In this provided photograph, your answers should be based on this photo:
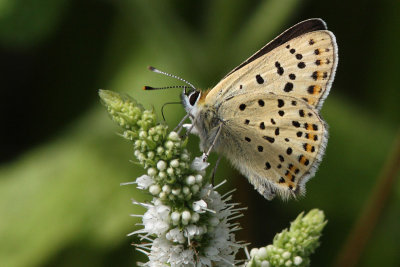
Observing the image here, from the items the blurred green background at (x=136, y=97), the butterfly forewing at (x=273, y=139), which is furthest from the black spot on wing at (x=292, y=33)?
the blurred green background at (x=136, y=97)

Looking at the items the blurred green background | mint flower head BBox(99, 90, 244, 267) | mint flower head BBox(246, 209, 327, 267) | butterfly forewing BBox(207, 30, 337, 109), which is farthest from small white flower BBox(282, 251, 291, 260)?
the blurred green background

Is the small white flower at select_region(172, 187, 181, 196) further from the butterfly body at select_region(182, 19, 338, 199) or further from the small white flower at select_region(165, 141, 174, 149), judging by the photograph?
the butterfly body at select_region(182, 19, 338, 199)

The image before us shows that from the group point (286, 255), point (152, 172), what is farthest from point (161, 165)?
point (286, 255)

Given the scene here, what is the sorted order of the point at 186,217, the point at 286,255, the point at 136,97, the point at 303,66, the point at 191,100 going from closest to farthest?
1. the point at 186,217
2. the point at 286,255
3. the point at 303,66
4. the point at 191,100
5. the point at 136,97

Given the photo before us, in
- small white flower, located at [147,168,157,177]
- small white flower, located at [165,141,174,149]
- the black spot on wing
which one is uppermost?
the black spot on wing

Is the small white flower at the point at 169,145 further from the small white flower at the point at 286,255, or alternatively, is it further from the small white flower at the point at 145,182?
the small white flower at the point at 286,255

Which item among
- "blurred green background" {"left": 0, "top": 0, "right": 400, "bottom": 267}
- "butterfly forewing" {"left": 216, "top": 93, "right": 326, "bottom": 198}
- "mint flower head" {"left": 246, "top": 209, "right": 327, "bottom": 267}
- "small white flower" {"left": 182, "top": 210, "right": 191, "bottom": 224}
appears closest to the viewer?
"small white flower" {"left": 182, "top": 210, "right": 191, "bottom": 224}

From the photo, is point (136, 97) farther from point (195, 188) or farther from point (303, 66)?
point (195, 188)
